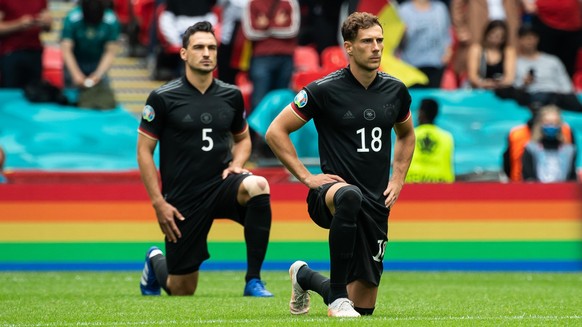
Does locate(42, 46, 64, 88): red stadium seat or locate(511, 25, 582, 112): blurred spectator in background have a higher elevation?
locate(511, 25, 582, 112): blurred spectator in background

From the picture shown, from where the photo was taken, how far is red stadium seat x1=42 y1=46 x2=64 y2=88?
18172mm

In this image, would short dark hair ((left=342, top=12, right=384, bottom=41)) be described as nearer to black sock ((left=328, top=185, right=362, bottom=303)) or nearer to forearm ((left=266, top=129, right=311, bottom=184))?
forearm ((left=266, top=129, right=311, bottom=184))

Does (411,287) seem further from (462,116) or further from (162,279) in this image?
(462,116)

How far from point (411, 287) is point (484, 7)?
23.7 ft

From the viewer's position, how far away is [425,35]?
58.3 feet

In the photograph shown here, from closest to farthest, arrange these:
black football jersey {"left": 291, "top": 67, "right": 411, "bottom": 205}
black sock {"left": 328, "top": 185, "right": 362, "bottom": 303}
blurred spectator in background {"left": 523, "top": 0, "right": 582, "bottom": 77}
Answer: black sock {"left": 328, "top": 185, "right": 362, "bottom": 303}
black football jersey {"left": 291, "top": 67, "right": 411, "bottom": 205}
blurred spectator in background {"left": 523, "top": 0, "right": 582, "bottom": 77}

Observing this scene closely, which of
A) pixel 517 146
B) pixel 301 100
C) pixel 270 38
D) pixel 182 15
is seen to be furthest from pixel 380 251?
pixel 182 15

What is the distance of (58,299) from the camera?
10680mm

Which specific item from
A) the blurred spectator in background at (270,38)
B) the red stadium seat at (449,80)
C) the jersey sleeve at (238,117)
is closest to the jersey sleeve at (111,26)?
the blurred spectator in background at (270,38)

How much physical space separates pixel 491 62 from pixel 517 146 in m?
1.90

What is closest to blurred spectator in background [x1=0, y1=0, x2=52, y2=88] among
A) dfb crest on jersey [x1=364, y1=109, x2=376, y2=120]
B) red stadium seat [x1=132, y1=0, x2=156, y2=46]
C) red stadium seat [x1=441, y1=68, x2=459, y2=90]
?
red stadium seat [x1=132, y1=0, x2=156, y2=46]

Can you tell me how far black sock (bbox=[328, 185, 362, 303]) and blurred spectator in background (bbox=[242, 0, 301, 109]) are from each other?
8.79 meters

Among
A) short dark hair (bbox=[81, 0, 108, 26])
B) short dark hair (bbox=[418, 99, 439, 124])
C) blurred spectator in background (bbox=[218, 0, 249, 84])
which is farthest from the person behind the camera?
blurred spectator in background (bbox=[218, 0, 249, 84])

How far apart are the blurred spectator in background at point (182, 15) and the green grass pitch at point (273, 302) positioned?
14.7 ft
